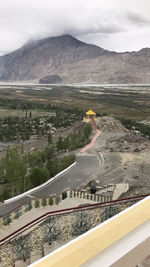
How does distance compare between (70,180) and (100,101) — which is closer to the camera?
(70,180)

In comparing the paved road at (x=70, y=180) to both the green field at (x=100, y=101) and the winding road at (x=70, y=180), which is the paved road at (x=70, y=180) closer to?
the winding road at (x=70, y=180)

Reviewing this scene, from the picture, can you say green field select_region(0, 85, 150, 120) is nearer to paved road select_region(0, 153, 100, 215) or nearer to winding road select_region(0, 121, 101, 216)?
winding road select_region(0, 121, 101, 216)

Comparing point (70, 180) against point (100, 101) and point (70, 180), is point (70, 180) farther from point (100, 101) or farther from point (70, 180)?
point (100, 101)

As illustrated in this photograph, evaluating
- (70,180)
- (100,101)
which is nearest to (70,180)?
(70,180)

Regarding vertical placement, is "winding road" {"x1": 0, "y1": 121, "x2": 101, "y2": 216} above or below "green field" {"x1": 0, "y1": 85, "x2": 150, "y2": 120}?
below

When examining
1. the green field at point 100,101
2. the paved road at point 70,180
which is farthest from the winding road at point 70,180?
the green field at point 100,101

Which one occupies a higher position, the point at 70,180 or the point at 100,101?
the point at 100,101

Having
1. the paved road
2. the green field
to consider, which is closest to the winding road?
the paved road

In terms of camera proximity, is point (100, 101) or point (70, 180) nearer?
point (70, 180)
